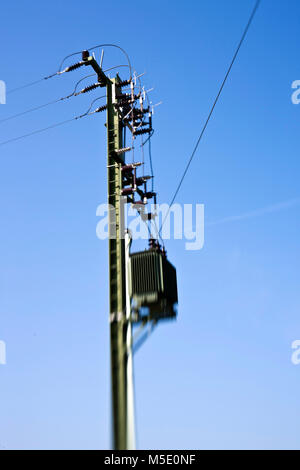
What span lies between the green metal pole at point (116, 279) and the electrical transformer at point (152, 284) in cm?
42

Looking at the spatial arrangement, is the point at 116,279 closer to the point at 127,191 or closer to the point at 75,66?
the point at 127,191

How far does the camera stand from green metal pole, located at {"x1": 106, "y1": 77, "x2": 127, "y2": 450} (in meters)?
11.7

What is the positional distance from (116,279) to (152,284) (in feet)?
4.20

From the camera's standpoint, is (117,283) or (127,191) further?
(127,191)

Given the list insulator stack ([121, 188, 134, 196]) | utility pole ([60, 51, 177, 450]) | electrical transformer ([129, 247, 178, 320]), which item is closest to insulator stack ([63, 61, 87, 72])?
utility pole ([60, 51, 177, 450])

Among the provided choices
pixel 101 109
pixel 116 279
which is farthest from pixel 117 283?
pixel 101 109

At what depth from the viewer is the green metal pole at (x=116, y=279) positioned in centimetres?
1170

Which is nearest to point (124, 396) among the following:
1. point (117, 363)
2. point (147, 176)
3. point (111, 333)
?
point (117, 363)

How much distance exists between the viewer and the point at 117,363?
12453 millimetres

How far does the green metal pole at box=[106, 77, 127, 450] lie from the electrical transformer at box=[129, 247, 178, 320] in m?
0.42

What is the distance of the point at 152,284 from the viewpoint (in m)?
13.4

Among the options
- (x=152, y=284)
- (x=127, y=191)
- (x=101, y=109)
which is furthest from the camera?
(x=101, y=109)

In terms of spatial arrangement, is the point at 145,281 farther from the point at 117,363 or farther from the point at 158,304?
the point at 117,363

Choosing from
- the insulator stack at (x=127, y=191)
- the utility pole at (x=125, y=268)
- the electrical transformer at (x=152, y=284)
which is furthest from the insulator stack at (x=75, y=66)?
the electrical transformer at (x=152, y=284)
